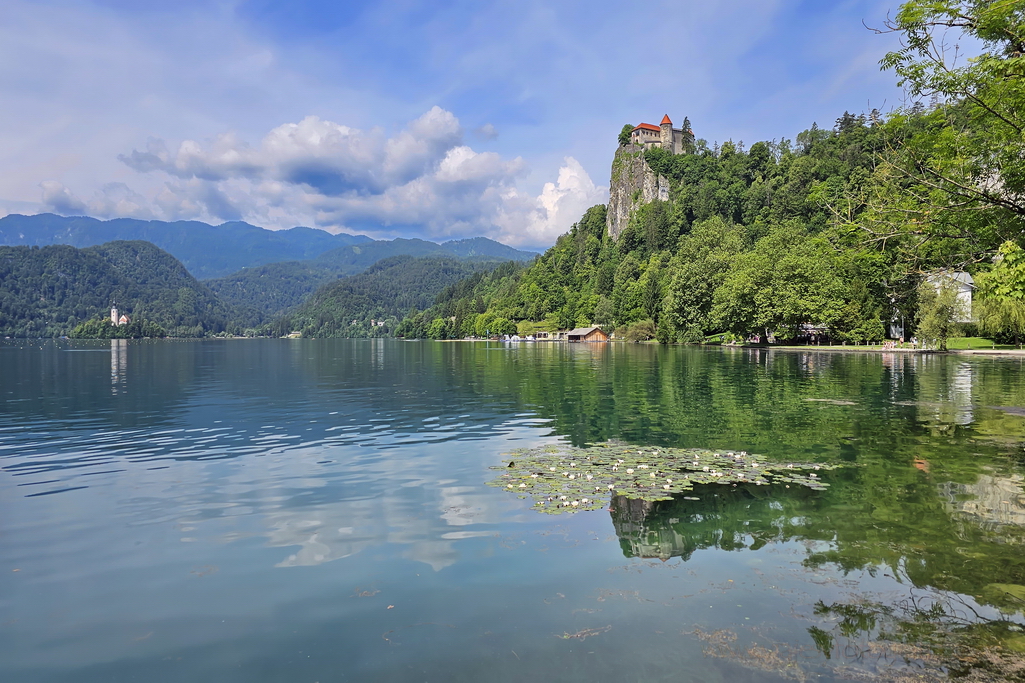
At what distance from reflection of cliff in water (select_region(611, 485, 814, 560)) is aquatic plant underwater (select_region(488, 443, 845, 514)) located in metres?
0.54

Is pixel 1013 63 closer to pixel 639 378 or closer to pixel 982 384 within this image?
pixel 982 384

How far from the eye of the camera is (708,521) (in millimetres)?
11719

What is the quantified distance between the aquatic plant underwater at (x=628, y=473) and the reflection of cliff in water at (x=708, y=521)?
1.77 ft

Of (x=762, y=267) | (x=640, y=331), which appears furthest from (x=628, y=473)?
(x=640, y=331)

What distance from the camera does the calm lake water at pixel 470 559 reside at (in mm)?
7137

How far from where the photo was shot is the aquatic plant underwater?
1358 cm

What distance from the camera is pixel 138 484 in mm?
15883

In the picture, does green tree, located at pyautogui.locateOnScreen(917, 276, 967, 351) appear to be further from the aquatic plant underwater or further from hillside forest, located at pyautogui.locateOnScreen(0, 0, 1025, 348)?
the aquatic plant underwater

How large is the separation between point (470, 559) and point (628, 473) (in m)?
6.29

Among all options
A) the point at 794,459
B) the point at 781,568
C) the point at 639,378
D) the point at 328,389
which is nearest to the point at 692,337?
the point at 639,378

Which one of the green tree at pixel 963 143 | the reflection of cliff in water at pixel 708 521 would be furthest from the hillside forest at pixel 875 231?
the reflection of cliff in water at pixel 708 521

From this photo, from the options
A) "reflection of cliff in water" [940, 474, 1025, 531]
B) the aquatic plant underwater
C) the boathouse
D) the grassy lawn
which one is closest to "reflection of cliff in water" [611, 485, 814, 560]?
the aquatic plant underwater

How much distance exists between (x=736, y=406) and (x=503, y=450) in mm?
14160

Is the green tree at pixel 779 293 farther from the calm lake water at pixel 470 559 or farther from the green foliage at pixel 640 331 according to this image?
the calm lake water at pixel 470 559
